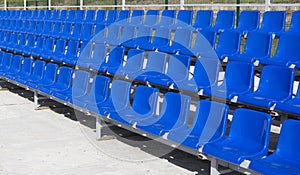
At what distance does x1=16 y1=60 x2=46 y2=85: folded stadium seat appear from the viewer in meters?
7.26

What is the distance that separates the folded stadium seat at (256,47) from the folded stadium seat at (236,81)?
0.52m

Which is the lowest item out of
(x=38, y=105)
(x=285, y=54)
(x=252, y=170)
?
(x=38, y=105)

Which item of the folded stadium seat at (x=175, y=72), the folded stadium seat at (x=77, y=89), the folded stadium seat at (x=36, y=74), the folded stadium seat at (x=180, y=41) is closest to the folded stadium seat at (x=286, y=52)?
the folded stadium seat at (x=175, y=72)

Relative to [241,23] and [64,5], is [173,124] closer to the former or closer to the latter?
[241,23]

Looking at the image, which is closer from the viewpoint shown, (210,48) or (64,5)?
(210,48)

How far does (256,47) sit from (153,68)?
1.19 metres

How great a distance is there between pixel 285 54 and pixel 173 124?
152 cm

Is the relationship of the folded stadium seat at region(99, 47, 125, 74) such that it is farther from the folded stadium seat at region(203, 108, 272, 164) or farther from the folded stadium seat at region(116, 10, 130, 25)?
the folded stadium seat at region(203, 108, 272, 164)

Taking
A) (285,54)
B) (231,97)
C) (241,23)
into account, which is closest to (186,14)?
(241,23)

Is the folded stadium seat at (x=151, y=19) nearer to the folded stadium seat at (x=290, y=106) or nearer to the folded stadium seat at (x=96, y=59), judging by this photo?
the folded stadium seat at (x=96, y=59)

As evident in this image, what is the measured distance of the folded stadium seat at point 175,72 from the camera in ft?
17.5

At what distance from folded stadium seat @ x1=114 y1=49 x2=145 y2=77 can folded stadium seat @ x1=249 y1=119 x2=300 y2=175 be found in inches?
110

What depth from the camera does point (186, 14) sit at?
7117 mm

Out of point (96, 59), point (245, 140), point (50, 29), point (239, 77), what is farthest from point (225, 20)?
point (50, 29)
